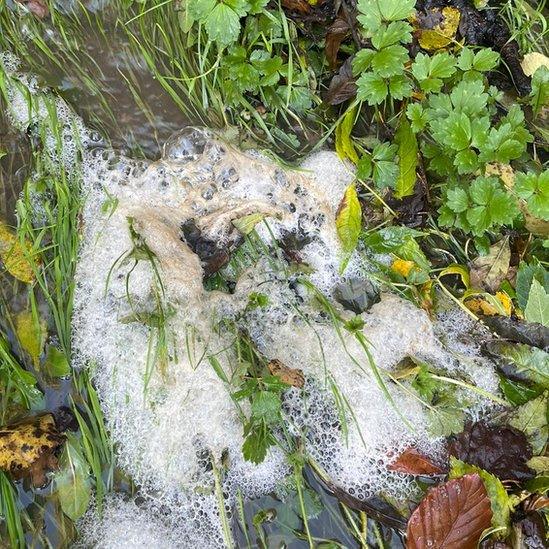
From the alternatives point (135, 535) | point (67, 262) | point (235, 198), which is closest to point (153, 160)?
point (235, 198)

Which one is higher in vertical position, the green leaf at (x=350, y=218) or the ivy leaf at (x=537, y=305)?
the green leaf at (x=350, y=218)

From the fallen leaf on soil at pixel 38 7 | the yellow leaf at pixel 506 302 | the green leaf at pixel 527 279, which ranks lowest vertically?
the yellow leaf at pixel 506 302

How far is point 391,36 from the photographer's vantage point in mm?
2080

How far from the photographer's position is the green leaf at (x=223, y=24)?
206cm

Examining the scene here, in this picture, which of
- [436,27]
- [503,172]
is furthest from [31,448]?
[436,27]

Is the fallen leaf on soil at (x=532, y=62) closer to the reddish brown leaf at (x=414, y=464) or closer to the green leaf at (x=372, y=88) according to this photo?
the green leaf at (x=372, y=88)

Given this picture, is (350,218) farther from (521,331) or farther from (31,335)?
(31,335)

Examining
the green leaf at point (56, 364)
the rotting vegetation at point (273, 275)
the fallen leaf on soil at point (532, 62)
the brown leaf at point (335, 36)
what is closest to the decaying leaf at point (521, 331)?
the rotting vegetation at point (273, 275)

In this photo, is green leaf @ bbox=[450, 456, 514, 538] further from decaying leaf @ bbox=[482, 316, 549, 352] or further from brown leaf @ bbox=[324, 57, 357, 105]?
brown leaf @ bbox=[324, 57, 357, 105]

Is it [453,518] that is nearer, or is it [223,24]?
[453,518]

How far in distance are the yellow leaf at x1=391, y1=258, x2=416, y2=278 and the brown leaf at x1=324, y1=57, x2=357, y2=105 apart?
70 cm

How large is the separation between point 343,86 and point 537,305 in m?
1.14

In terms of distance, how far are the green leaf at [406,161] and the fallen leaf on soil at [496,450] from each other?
0.96m

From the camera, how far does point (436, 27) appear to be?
231cm
